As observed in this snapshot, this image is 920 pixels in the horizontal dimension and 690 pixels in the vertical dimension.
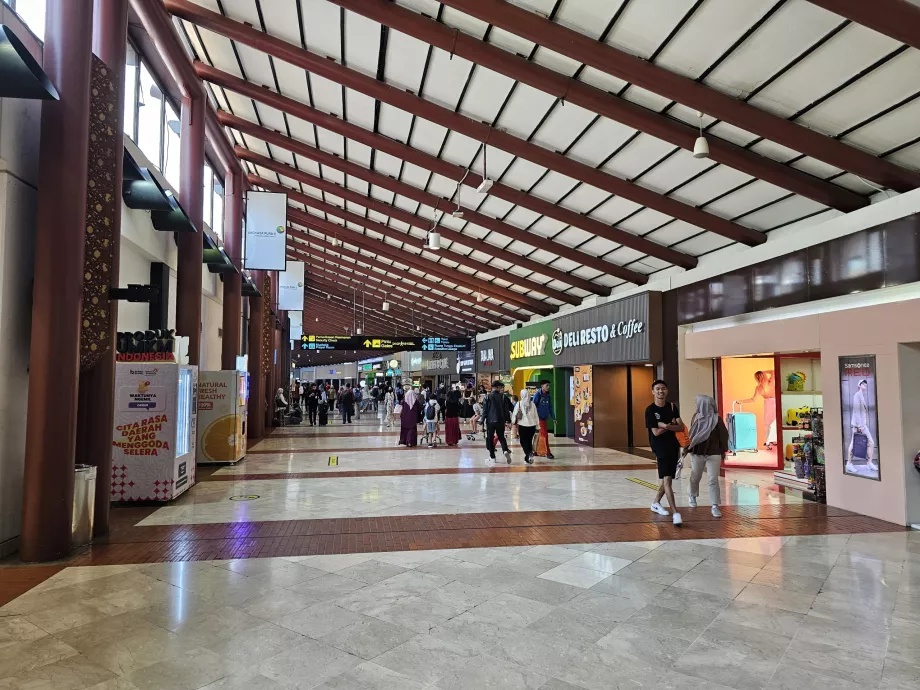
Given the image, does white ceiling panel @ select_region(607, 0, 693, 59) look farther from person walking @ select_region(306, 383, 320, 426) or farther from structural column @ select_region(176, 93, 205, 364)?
person walking @ select_region(306, 383, 320, 426)

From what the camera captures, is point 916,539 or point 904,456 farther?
point 904,456

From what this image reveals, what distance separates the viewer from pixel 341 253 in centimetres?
2161

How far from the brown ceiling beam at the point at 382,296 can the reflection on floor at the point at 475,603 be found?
63.3 feet

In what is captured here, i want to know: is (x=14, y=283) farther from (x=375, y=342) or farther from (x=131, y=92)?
(x=375, y=342)

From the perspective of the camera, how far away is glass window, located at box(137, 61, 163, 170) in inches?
351

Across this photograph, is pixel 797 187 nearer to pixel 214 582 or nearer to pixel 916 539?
pixel 916 539

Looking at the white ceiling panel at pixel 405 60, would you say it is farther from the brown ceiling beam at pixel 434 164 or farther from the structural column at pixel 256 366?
the structural column at pixel 256 366

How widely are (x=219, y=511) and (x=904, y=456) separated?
24.7 feet

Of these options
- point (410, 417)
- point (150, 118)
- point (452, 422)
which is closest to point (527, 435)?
point (452, 422)

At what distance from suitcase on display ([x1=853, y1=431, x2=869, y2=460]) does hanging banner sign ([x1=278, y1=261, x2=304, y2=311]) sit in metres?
15.2

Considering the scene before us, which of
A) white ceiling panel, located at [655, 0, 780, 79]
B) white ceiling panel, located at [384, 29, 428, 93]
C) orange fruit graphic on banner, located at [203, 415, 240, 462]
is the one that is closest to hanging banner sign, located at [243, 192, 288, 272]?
orange fruit graphic on banner, located at [203, 415, 240, 462]

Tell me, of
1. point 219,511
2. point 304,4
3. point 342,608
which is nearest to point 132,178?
point 304,4

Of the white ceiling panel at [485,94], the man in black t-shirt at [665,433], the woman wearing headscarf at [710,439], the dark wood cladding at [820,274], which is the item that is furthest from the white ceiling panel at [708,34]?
the woman wearing headscarf at [710,439]

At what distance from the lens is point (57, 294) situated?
4910 mm
